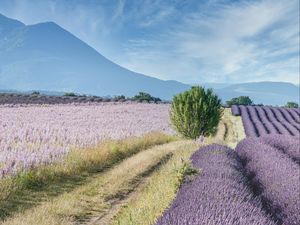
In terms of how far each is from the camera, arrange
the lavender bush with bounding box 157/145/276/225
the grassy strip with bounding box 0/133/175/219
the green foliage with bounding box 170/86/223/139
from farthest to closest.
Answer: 1. the green foliage with bounding box 170/86/223/139
2. the grassy strip with bounding box 0/133/175/219
3. the lavender bush with bounding box 157/145/276/225

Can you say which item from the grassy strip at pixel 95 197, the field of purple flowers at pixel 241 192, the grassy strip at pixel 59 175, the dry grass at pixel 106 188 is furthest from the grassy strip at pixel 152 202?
the grassy strip at pixel 59 175

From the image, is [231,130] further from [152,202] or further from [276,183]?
[152,202]

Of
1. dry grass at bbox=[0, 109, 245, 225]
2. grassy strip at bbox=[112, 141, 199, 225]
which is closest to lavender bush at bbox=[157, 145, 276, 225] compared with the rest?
grassy strip at bbox=[112, 141, 199, 225]

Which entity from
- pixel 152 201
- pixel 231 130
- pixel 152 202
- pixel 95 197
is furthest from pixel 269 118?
pixel 152 202

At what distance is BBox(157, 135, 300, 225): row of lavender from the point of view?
3.81m

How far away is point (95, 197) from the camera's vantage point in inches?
339

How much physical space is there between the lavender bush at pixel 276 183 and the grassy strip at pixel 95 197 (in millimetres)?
1702

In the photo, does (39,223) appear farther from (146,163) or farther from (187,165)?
(146,163)

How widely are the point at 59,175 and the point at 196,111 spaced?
11535mm

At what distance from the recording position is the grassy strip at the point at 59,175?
Result: 25.6 ft

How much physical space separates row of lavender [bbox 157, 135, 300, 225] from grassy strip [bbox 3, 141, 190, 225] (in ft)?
3.55

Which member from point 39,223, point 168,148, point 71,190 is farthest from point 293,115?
point 39,223

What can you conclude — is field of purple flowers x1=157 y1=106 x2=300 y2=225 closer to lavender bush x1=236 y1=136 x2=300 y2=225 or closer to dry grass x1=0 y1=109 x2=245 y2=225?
lavender bush x1=236 y1=136 x2=300 y2=225

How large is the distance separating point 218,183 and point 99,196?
11.2 ft
